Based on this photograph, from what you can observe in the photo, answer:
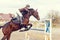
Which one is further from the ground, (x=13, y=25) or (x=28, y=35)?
(x=13, y=25)

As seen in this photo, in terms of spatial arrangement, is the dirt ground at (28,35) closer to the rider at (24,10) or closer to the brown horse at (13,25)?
the brown horse at (13,25)

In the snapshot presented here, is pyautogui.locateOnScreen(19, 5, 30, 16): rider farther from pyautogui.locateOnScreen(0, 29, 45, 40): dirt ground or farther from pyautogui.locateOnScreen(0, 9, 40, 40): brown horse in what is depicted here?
pyautogui.locateOnScreen(0, 29, 45, 40): dirt ground

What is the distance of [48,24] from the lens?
7.47 feet

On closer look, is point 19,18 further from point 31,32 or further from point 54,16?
point 54,16

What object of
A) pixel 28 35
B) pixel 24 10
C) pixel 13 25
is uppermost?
pixel 24 10

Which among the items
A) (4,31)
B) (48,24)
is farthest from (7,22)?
(48,24)

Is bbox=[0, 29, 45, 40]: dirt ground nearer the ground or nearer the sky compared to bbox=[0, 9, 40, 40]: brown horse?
nearer the ground

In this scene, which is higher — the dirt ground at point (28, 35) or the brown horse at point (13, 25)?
the brown horse at point (13, 25)

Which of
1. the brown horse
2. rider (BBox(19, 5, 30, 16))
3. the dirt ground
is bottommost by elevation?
the dirt ground

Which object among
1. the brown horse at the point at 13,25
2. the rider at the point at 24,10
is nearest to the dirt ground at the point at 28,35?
the brown horse at the point at 13,25

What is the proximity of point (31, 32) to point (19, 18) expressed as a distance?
0.64 ft

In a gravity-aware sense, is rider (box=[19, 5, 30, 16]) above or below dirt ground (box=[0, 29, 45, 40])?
above

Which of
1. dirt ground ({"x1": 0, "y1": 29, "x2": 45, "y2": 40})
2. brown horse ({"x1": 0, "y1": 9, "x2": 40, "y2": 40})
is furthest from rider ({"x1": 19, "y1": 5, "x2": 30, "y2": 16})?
dirt ground ({"x1": 0, "y1": 29, "x2": 45, "y2": 40})

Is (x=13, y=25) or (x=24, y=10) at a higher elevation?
(x=24, y=10)
